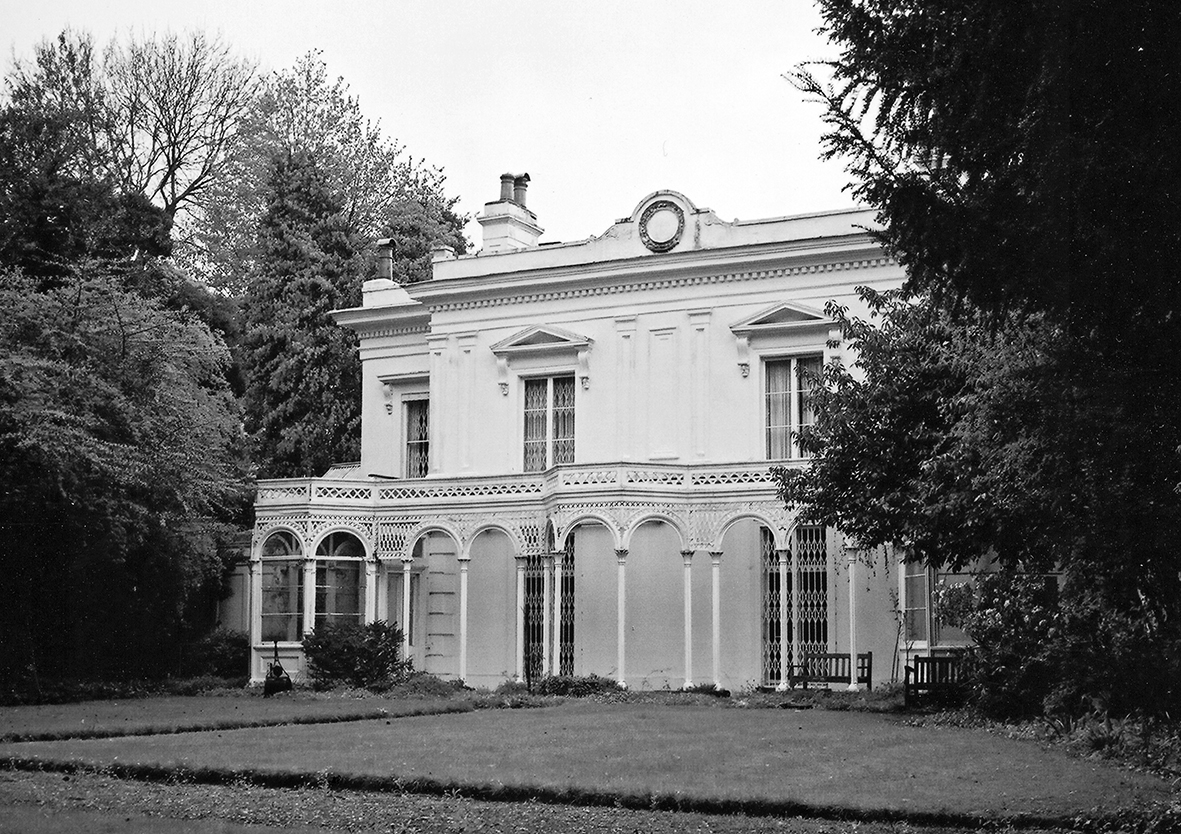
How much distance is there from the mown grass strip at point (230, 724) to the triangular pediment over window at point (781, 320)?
10.2m

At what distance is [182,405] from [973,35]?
23681 mm

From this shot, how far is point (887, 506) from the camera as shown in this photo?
23.1 meters

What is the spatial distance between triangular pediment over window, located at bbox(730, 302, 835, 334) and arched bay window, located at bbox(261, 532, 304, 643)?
11.1 meters

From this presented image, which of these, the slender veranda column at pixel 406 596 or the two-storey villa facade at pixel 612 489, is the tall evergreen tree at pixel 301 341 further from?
the slender veranda column at pixel 406 596

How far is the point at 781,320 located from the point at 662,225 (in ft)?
11.6

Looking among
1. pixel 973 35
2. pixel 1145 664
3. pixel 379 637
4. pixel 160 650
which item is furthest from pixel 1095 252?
pixel 160 650

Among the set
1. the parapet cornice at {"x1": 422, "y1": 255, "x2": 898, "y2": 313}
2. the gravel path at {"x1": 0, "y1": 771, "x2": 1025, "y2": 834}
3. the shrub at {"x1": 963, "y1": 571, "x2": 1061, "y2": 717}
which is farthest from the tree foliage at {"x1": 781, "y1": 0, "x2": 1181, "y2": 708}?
the parapet cornice at {"x1": 422, "y1": 255, "x2": 898, "y2": 313}

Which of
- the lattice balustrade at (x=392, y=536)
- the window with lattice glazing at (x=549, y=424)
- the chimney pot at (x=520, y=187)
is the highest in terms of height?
the chimney pot at (x=520, y=187)

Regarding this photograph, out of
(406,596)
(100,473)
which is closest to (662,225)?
(406,596)

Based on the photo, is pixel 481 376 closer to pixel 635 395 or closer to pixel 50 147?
pixel 635 395

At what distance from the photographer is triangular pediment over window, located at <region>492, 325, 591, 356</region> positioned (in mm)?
33656

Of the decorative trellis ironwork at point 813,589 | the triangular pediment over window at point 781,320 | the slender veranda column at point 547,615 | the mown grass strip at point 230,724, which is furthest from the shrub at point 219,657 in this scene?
the triangular pediment over window at point 781,320

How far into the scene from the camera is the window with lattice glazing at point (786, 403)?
31578 mm

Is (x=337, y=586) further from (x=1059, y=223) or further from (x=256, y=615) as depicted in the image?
(x=1059, y=223)
